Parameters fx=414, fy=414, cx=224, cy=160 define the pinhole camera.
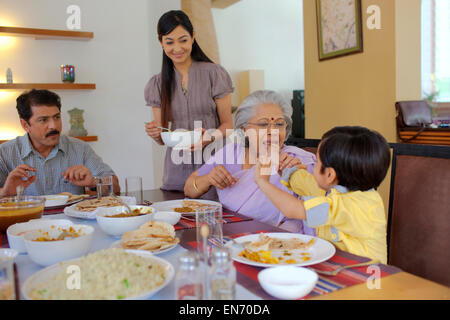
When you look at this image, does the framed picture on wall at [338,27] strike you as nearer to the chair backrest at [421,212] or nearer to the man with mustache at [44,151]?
the chair backrest at [421,212]

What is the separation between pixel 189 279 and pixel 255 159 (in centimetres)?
134

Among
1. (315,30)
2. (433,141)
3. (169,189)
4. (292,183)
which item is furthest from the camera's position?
(315,30)

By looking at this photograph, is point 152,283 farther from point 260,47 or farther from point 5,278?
point 260,47

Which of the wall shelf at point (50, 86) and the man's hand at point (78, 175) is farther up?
the wall shelf at point (50, 86)

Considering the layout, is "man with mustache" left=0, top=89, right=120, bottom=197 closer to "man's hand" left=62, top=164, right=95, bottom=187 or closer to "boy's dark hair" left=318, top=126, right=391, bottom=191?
"man's hand" left=62, top=164, right=95, bottom=187

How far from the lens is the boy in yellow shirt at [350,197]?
1305 mm

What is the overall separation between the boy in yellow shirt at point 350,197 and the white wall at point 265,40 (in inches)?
231

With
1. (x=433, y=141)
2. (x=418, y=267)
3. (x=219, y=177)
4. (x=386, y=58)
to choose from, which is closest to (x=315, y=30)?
(x=386, y=58)

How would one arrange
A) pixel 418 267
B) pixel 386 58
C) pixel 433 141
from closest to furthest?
1. pixel 418 267
2. pixel 433 141
3. pixel 386 58

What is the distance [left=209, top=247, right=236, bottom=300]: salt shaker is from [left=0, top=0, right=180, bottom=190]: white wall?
362 centimetres

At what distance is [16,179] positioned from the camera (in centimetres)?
204

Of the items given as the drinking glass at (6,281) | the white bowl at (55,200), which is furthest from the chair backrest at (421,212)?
the white bowl at (55,200)

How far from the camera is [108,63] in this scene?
13.7 ft
